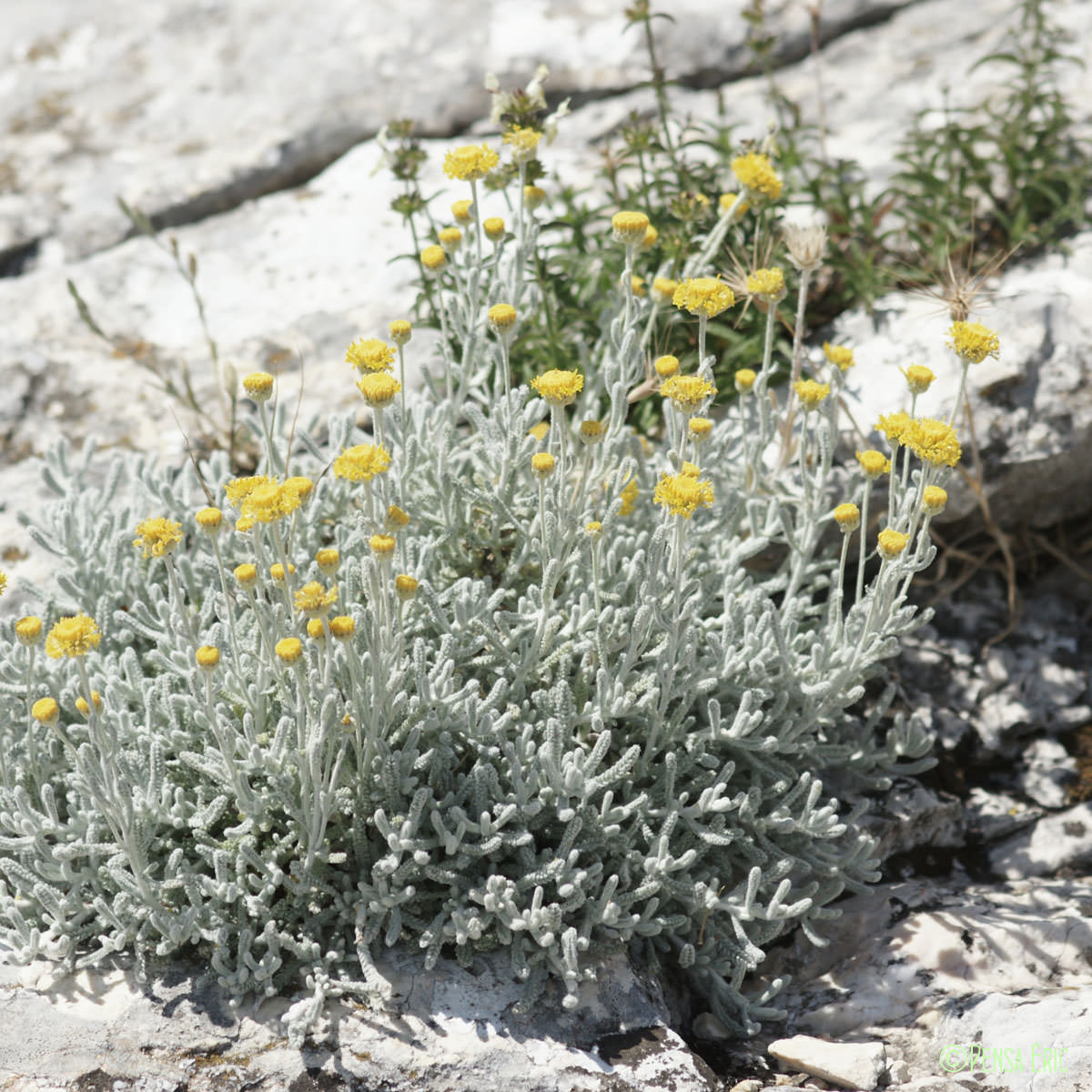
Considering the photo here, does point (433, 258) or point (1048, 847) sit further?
point (1048, 847)

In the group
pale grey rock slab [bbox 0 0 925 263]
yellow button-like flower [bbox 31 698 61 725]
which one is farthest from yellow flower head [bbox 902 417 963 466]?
pale grey rock slab [bbox 0 0 925 263]

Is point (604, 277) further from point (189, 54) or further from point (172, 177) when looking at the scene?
point (189, 54)

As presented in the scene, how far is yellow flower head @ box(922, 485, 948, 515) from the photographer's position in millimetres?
2545

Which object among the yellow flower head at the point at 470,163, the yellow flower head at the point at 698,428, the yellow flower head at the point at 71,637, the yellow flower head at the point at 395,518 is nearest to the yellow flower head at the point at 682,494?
the yellow flower head at the point at 698,428

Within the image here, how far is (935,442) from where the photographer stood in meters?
2.57

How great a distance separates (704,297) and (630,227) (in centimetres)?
30

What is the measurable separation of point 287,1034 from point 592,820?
85 centimetres

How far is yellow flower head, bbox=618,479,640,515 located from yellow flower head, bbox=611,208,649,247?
2.16ft

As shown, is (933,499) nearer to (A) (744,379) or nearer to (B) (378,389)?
(A) (744,379)

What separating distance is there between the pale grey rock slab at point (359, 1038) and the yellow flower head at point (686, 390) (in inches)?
54.5

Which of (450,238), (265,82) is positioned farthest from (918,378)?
(265,82)

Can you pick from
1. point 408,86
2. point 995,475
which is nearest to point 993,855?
point 995,475

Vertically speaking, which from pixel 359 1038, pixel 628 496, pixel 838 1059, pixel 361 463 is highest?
pixel 361 463

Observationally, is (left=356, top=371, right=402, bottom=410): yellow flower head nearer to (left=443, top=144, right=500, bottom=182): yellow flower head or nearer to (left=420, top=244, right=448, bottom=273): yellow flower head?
(left=420, top=244, right=448, bottom=273): yellow flower head
